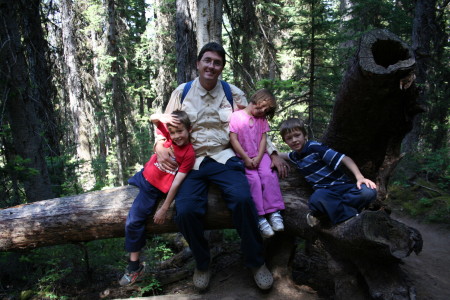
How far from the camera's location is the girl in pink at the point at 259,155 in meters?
3.58

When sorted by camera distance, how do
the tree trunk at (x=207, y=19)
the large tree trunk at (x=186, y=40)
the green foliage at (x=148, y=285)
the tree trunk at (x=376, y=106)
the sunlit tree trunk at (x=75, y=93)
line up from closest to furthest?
1. the tree trunk at (x=376, y=106)
2. the green foliage at (x=148, y=285)
3. the tree trunk at (x=207, y=19)
4. the large tree trunk at (x=186, y=40)
5. the sunlit tree trunk at (x=75, y=93)

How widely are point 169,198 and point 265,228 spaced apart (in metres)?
1.25

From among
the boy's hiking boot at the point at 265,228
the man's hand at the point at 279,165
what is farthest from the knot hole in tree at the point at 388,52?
the boy's hiking boot at the point at 265,228

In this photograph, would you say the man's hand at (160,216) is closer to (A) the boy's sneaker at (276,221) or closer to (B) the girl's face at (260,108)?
(A) the boy's sneaker at (276,221)

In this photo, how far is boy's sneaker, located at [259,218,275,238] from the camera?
3444 mm

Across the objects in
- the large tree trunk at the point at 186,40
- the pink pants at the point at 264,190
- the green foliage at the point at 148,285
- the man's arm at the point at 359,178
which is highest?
the large tree trunk at the point at 186,40

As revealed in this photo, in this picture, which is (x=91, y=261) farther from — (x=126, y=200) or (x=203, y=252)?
(x=203, y=252)

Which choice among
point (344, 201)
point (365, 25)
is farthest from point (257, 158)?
point (365, 25)

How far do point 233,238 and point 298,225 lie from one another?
101 inches

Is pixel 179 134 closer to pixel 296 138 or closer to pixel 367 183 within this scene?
pixel 296 138

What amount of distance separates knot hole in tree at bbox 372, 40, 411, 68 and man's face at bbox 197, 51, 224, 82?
1.84 meters

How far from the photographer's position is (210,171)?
363 cm

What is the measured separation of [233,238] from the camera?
595 centimetres

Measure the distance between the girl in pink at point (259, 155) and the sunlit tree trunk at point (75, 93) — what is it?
1010cm
